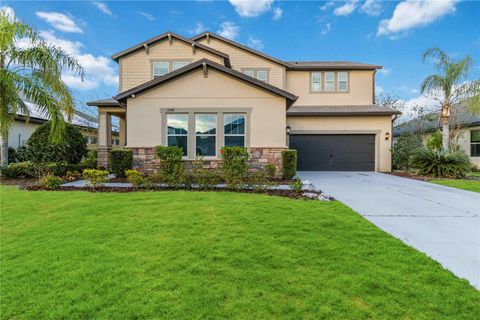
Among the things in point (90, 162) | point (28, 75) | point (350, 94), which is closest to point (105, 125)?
point (90, 162)

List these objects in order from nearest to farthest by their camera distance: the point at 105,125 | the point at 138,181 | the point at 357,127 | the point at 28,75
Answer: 1. the point at 138,181
2. the point at 28,75
3. the point at 105,125
4. the point at 357,127

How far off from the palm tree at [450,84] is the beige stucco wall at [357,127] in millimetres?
2601

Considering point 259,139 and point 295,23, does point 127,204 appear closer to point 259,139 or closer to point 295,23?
point 259,139

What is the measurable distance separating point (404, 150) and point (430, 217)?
11.1 metres

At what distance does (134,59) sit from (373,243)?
52.4 ft

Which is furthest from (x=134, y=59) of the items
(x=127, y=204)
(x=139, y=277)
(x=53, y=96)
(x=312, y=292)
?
(x=312, y=292)

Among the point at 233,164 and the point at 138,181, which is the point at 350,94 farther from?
the point at 138,181

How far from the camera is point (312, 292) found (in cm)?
276

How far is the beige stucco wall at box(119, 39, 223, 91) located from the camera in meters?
15.8

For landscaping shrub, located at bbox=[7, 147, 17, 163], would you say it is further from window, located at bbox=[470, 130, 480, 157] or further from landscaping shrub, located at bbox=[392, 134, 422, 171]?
window, located at bbox=[470, 130, 480, 157]

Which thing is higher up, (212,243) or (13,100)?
(13,100)

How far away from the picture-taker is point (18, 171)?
11.3 meters

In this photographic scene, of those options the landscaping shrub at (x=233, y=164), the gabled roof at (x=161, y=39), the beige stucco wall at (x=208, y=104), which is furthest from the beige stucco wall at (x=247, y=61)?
the landscaping shrub at (x=233, y=164)

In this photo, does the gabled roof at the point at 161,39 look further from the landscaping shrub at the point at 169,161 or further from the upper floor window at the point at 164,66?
the landscaping shrub at the point at 169,161
